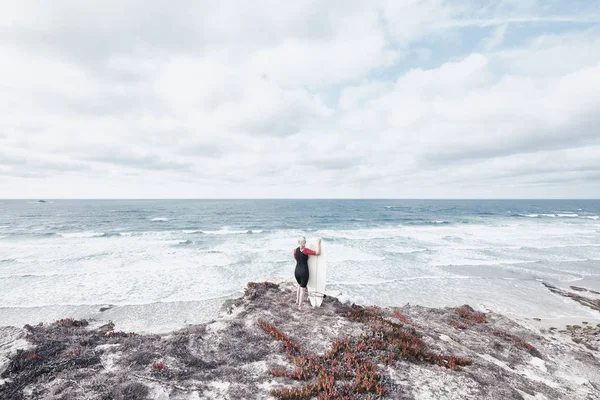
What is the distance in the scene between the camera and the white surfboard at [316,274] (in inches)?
384

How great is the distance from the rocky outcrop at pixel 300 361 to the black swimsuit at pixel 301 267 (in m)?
1.30

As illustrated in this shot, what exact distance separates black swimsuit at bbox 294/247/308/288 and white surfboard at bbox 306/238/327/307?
17.0 inches

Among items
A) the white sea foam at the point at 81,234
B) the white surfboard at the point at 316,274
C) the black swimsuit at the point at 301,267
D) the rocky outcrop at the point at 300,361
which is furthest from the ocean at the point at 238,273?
the black swimsuit at the point at 301,267

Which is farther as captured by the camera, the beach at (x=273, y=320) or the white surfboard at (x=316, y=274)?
the white surfboard at (x=316, y=274)

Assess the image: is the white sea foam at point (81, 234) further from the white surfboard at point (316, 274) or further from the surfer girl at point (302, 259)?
the surfer girl at point (302, 259)

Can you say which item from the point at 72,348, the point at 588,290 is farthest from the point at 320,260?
the point at 588,290

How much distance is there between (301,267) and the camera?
31.0ft

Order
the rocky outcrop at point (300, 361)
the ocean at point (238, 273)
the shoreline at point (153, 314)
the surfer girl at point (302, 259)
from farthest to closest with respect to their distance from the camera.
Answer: the ocean at point (238, 273), the shoreline at point (153, 314), the surfer girl at point (302, 259), the rocky outcrop at point (300, 361)

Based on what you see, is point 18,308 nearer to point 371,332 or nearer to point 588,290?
point 371,332

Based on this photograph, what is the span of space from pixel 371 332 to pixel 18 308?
704 inches

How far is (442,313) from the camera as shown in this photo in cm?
1217

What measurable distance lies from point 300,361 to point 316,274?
3777 millimetres

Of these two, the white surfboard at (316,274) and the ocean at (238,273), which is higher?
the white surfboard at (316,274)

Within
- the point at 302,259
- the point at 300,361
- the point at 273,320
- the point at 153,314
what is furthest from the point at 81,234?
the point at 300,361
